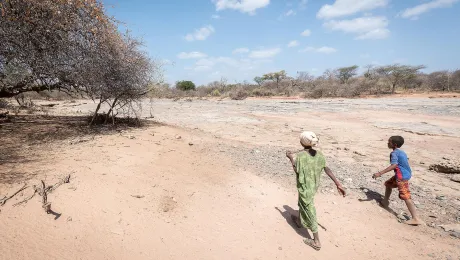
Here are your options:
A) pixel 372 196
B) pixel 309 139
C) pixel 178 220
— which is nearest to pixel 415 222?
pixel 372 196

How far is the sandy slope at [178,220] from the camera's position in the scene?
2828 mm

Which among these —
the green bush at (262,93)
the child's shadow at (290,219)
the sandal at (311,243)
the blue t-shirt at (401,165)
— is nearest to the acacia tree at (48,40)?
the child's shadow at (290,219)

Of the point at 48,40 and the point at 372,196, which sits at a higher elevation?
the point at 48,40

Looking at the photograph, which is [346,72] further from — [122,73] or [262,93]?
[122,73]

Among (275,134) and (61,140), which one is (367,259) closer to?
(61,140)

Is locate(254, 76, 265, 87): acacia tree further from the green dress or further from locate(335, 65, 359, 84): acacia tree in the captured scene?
the green dress

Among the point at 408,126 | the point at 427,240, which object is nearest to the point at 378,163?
the point at 427,240

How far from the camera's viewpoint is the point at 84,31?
7.21 meters

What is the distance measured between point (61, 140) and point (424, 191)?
304 inches

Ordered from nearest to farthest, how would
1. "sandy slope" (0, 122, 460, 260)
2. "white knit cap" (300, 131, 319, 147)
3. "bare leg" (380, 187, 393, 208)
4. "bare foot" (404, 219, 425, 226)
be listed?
"sandy slope" (0, 122, 460, 260) < "white knit cap" (300, 131, 319, 147) < "bare foot" (404, 219, 425, 226) < "bare leg" (380, 187, 393, 208)

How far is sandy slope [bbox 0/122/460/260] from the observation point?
111 inches

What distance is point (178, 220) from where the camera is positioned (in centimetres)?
341

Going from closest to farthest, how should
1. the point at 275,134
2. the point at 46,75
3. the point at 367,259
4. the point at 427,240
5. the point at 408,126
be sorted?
the point at 367,259, the point at 427,240, the point at 46,75, the point at 275,134, the point at 408,126

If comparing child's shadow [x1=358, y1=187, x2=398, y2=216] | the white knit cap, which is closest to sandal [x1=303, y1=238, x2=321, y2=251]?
the white knit cap
